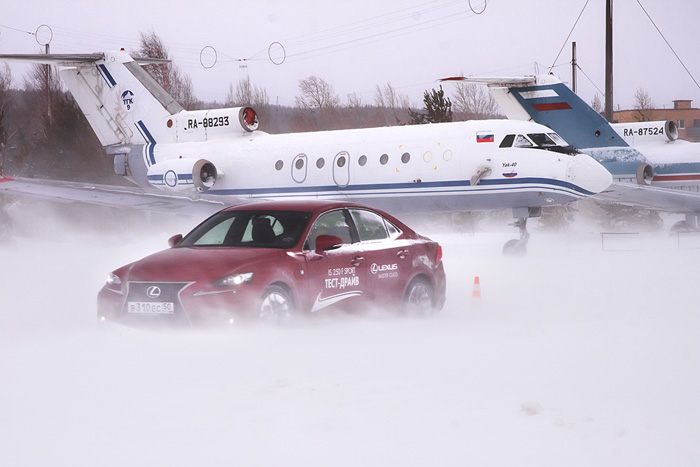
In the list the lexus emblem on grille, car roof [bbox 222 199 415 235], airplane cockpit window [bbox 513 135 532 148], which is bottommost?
the lexus emblem on grille

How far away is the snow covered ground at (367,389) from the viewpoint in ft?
17.8

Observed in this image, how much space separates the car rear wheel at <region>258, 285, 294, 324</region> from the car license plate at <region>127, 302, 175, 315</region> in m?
0.88

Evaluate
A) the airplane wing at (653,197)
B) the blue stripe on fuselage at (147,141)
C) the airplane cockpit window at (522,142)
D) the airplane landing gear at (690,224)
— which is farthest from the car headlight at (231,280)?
the blue stripe on fuselage at (147,141)

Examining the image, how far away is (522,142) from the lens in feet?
67.2

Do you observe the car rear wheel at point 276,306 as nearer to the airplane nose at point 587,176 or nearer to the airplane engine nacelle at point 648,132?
the airplane nose at point 587,176

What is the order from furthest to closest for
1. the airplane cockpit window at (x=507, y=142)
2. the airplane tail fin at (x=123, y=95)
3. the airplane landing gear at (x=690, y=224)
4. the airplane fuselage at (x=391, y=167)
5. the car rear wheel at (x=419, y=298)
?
1. the airplane tail fin at (x=123, y=95)
2. the airplane landing gear at (x=690, y=224)
3. the airplane cockpit window at (x=507, y=142)
4. the airplane fuselage at (x=391, y=167)
5. the car rear wheel at (x=419, y=298)

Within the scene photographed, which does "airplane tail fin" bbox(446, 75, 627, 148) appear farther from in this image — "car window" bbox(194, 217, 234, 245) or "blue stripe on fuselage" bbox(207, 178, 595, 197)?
"car window" bbox(194, 217, 234, 245)

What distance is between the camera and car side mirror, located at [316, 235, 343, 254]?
948 cm

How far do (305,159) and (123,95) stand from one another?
7.20m

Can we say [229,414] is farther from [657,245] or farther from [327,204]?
[657,245]

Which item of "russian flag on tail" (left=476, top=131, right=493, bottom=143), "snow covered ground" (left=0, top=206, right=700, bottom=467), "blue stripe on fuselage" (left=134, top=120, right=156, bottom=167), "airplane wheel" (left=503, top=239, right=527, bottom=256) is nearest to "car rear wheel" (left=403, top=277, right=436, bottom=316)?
"snow covered ground" (left=0, top=206, right=700, bottom=467)

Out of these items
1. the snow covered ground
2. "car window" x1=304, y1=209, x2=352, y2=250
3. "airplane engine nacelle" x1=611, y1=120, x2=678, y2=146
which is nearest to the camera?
the snow covered ground

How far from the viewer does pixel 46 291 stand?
13625mm

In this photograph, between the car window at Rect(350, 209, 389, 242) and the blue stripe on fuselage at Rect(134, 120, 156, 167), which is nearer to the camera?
the car window at Rect(350, 209, 389, 242)
